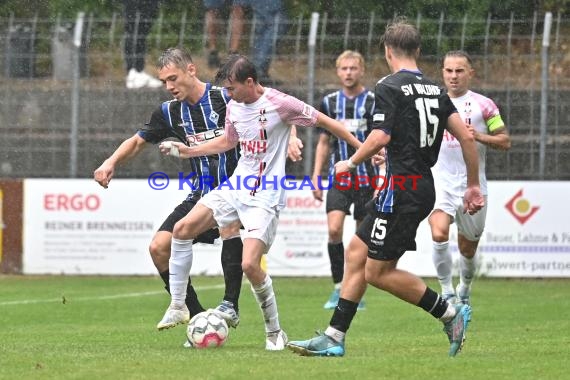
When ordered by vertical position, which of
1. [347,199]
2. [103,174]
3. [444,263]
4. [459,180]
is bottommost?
[444,263]

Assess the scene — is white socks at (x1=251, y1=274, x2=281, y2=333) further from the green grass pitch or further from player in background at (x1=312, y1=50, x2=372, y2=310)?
player in background at (x1=312, y1=50, x2=372, y2=310)

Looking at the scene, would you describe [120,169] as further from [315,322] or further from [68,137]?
[315,322]

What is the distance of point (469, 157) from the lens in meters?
7.86

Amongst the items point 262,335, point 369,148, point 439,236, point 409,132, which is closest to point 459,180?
point 439,236

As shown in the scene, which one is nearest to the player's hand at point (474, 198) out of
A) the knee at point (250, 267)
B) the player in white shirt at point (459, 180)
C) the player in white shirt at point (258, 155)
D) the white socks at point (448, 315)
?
the white socks at point (448, 315)

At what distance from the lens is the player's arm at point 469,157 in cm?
776

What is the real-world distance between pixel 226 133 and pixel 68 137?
327 inches

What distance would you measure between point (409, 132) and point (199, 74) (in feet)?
30.7

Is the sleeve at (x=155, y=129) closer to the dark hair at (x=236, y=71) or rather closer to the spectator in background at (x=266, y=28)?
the dark hair at (x=236, y=71)

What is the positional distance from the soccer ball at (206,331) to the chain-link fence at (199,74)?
7.77m

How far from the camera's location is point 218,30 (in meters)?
16.5

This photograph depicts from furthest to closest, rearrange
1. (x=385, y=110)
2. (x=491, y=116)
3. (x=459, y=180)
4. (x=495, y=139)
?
1. (x=459, y=180)
2. (x=491, y=116)
3. (x=495, y=139)
4. (x=385, y=110)

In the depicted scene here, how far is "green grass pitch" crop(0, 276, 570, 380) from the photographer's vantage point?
6.90m

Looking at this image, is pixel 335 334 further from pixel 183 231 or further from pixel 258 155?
pixel 183 231
